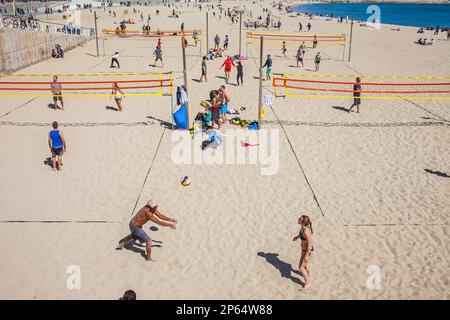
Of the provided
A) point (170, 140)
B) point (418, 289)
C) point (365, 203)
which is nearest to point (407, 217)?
point (365, 203)

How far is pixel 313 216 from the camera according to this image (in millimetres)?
8852

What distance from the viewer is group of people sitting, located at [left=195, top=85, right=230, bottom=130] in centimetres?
1375

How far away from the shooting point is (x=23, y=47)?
24.9 meters

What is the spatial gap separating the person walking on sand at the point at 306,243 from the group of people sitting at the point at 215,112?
7884 mm

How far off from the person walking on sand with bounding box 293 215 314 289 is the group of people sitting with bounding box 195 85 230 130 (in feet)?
25.9

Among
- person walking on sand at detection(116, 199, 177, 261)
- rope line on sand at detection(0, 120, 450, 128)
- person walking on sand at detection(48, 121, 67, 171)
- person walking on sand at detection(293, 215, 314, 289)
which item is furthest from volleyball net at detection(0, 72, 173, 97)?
person walking on sand at detection(293, 215, 314, 289)

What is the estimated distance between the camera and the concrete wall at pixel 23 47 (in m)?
22.5

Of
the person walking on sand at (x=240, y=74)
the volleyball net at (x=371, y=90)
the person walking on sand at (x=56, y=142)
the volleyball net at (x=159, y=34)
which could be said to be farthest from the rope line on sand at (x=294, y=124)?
the volleyball net at (x=159, y=34)

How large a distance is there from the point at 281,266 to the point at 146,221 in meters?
2.70

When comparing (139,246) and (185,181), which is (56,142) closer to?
(185,181)

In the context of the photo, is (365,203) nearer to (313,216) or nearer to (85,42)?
(313,216)

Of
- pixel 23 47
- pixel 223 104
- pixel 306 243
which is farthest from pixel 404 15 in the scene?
pixel 306 243

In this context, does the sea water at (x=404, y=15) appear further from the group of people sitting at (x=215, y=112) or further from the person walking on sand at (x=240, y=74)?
the group of people sitting at (x=215, y=112)
